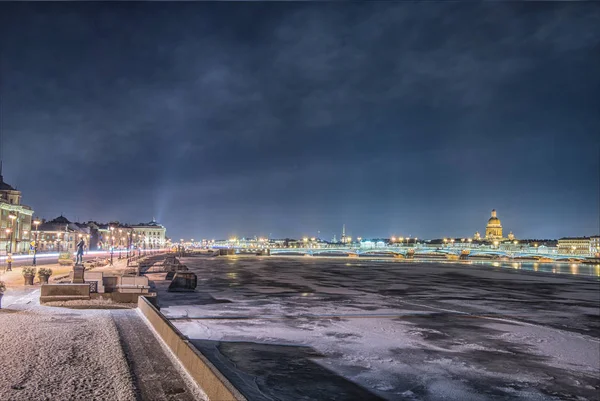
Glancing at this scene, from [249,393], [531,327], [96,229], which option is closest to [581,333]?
[531,327]

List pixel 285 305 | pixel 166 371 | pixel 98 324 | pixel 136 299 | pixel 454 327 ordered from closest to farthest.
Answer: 1. pixel 166 371
2. pixel 98 324
3. pixel 136 299
4. pixel 454 327
5. pixel 285 305

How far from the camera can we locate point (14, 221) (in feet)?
328

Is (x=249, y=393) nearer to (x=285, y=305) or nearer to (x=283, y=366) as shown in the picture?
(x=283, y=366)

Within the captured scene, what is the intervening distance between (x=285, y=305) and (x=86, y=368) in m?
17.2

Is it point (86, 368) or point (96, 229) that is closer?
point (86, 368)

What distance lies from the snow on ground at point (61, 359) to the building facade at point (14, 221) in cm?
8780

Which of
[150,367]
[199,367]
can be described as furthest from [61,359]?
[199,367]

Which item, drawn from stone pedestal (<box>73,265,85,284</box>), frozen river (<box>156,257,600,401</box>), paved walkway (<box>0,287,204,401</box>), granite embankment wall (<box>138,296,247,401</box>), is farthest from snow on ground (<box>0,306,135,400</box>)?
stone pedestal (<box>73,265,85,284</box>)

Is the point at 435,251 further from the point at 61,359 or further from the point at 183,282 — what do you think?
the point at 61,359

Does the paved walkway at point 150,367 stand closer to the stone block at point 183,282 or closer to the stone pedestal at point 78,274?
the stone pedestal at point 78,274

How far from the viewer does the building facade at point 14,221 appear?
309ft

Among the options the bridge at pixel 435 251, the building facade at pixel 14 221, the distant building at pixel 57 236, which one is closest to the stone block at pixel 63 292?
the building facade at pixel 14 221

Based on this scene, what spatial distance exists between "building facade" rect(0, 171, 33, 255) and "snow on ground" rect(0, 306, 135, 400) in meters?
87.8

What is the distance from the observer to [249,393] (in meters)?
10.8
